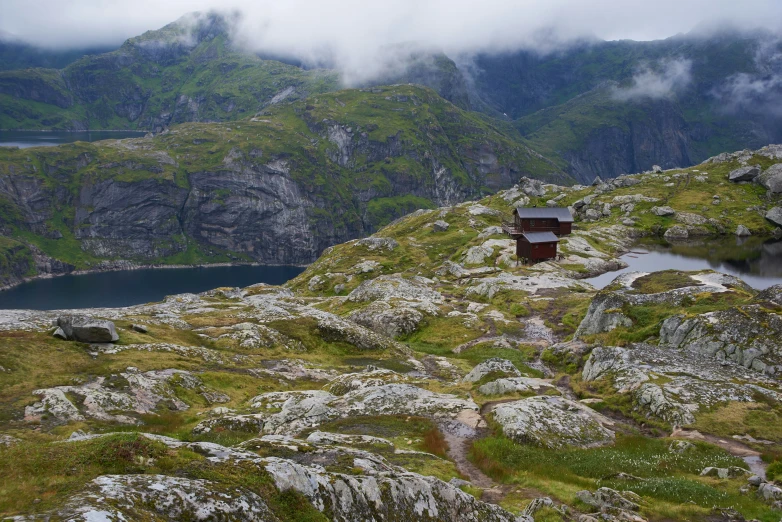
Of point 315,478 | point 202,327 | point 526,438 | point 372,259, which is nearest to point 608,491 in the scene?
point 526,438

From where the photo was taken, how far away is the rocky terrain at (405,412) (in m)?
13.6

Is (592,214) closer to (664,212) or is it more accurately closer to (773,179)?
(664,212)

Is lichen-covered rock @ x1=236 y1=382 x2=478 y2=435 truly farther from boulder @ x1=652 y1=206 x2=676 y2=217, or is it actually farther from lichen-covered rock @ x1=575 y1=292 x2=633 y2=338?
boulder @ x1=652 y1=206 x2=676 y2=217

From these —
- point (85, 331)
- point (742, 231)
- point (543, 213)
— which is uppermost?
point (85, 331)

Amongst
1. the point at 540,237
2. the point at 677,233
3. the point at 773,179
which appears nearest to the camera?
the point at 540,237

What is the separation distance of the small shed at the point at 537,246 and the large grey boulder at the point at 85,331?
98.1 metres

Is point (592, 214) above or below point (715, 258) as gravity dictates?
above

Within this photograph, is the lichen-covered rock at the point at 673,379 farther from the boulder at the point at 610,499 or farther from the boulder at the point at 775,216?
the boulder at the point at 775,216

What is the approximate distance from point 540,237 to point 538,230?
1466cm

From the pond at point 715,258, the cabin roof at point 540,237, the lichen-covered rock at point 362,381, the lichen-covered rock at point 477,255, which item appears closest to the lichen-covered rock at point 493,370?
the lichen-covered rock at point 362,381

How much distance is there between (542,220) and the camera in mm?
136125

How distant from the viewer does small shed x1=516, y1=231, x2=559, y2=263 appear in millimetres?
120312

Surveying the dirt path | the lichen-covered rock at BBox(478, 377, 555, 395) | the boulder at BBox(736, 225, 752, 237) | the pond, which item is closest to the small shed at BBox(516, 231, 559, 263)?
the pond

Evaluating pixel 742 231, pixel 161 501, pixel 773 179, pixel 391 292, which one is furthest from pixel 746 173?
pixel 161 501
